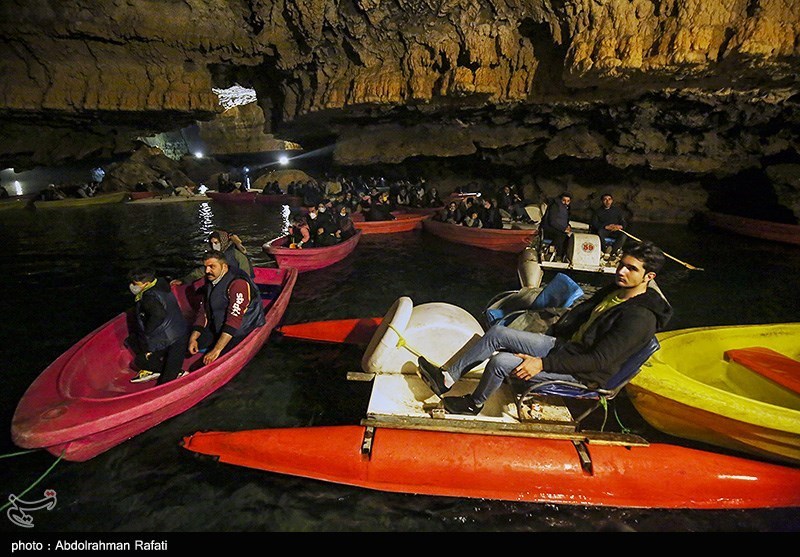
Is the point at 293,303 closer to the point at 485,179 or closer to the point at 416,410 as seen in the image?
the point at 416,410

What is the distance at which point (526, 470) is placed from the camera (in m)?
3.73

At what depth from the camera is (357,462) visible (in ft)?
12.6

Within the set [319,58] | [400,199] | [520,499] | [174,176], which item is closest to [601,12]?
[400,199]

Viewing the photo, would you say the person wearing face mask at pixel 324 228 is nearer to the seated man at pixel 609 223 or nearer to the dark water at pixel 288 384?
the dark water at pixel 288 384

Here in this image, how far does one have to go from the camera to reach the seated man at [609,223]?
10.2 metres

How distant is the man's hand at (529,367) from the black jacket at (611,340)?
65 mm

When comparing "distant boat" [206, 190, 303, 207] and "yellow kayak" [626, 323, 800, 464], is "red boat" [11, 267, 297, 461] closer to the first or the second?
"yellow kayak" [626, 323, 800, 464]

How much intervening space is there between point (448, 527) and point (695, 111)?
20.3 m

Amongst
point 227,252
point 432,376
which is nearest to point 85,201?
point 227,252

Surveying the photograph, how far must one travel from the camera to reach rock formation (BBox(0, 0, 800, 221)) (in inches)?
476

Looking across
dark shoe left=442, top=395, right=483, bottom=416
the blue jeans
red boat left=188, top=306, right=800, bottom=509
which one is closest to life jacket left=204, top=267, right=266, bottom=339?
red boat left=188, top=306, right=800, bottom=509

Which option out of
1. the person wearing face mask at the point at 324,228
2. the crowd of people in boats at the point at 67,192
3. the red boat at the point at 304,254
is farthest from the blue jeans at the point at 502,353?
the crowd of people in boats at the point at 67,192

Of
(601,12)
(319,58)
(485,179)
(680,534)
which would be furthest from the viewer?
(485,179)

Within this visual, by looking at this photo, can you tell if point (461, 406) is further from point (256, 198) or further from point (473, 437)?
point (256, 198)
